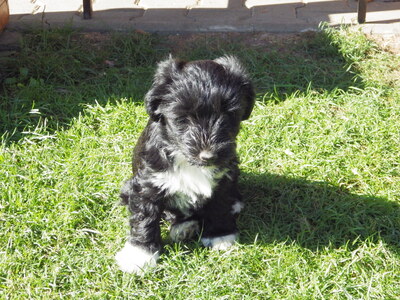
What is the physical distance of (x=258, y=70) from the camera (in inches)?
225

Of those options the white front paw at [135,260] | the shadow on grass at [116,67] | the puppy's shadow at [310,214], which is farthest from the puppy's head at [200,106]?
the shadow on grass at [116,67]

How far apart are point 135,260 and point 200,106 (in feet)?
3.44

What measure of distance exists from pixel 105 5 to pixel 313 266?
15.2ft

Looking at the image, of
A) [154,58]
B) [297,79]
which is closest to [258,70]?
[297,79]

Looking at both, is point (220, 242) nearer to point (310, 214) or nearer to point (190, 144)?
point (310, 214)

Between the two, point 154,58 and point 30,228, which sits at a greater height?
point 154,58

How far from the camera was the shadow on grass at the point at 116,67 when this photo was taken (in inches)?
203

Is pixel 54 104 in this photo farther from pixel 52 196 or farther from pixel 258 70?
pixel 258 70

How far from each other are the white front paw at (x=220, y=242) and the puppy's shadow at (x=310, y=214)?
99 mm

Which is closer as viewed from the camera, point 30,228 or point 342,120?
point 30,228

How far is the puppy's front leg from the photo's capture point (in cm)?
354

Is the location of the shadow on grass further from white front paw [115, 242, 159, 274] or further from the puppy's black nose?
the puppy's black nose

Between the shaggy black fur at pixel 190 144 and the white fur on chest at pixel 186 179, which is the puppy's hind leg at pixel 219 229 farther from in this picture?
the white fur on chest at pixel 186 179

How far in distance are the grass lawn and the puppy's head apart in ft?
2.61
